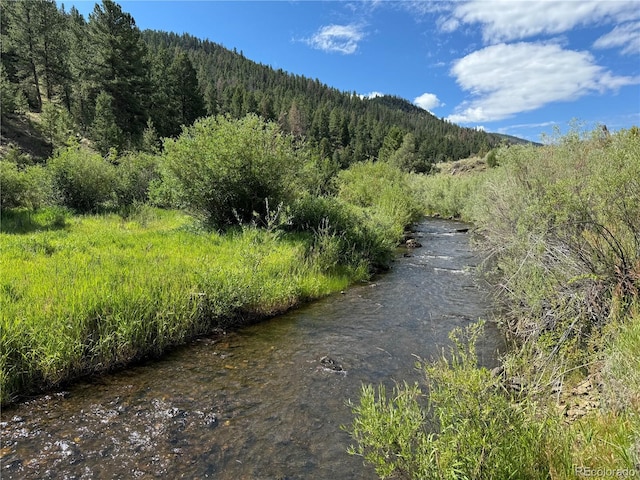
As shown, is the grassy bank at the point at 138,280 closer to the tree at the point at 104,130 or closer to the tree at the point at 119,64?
the tree at the point at 104,130

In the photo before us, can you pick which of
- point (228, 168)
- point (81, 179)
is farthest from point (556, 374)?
point (81, 179)

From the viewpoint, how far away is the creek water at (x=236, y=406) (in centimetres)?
411

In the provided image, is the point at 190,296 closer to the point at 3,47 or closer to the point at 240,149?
the point at 240,149

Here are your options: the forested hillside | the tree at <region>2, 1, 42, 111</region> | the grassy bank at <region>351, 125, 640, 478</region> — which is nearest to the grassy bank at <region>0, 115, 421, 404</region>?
the grassy bank at <region>351, 125, 640, 478</region>

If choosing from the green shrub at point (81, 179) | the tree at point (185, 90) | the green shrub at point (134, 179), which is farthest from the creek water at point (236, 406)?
the tree at point (185, 90)

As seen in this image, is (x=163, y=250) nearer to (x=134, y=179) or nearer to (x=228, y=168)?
(x=228, y=168)

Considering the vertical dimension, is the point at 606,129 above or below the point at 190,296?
above

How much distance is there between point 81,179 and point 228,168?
27.1 feet

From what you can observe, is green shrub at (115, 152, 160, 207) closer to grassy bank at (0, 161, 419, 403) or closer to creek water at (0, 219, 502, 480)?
grassy bank at (0, 161, 419, 403)

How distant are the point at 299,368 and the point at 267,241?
5612 millimetres

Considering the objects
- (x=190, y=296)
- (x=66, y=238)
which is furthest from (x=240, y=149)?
(x=190, y=296)

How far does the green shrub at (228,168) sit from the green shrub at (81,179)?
573 cm

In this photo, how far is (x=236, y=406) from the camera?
5215mm

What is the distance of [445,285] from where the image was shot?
11672 millimetres
